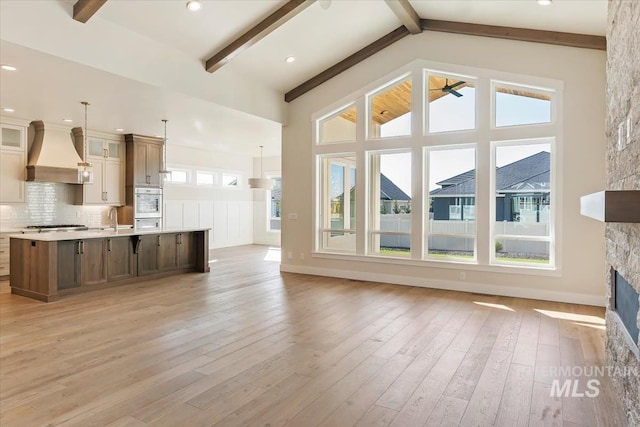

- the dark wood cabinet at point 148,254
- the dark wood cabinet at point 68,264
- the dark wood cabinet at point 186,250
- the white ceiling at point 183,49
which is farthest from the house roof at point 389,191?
the dark wood cabinet at point 68,264

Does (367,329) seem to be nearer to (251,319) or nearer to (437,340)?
(437,340)

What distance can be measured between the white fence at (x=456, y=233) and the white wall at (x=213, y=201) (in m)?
6.14

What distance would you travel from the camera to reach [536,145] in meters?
5.59

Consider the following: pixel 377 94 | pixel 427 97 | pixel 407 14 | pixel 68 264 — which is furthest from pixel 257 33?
pixel 68 264

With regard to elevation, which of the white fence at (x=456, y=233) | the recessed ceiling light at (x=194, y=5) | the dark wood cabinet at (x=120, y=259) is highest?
the recessed ceiling light at (x=194, y=5)

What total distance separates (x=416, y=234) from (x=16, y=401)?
5377mm

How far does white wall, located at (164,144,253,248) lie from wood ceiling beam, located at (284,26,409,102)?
451 cm

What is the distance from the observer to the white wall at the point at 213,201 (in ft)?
34.1

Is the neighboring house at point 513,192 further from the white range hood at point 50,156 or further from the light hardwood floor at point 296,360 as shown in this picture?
the white range hood at point 50,156

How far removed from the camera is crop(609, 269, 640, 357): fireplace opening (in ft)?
7.33

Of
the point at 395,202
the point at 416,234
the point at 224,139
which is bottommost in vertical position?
the point at 416,234

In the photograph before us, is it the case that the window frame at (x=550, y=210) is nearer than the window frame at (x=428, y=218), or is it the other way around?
the window frame at (x=550, y=210)

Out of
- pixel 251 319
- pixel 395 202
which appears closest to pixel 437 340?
pixel 251 319

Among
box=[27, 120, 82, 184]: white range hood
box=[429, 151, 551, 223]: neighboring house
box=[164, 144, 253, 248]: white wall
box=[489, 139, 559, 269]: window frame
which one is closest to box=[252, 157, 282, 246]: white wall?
box=[164, 144, 253, 248]: white wall
